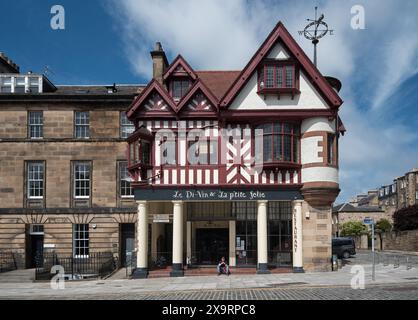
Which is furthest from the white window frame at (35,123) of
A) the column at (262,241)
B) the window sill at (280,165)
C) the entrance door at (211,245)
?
the column at (262,241)

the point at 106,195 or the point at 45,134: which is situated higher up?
the point at 45,134

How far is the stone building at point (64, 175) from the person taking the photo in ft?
102

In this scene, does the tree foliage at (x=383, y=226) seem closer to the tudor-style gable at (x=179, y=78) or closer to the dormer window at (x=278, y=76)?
the dormer window at (x=278, y=76)

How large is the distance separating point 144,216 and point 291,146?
9325 mm

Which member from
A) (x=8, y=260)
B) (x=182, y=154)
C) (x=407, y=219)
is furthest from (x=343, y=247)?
(x=8, y=260)

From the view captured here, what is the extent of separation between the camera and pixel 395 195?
92.7m

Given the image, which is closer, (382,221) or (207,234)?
(207,234)

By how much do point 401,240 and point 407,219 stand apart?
10.8ft

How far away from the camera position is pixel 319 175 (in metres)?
25.9

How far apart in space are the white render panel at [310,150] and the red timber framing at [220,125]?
355 mm

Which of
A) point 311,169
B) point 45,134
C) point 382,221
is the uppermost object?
point 45,134
